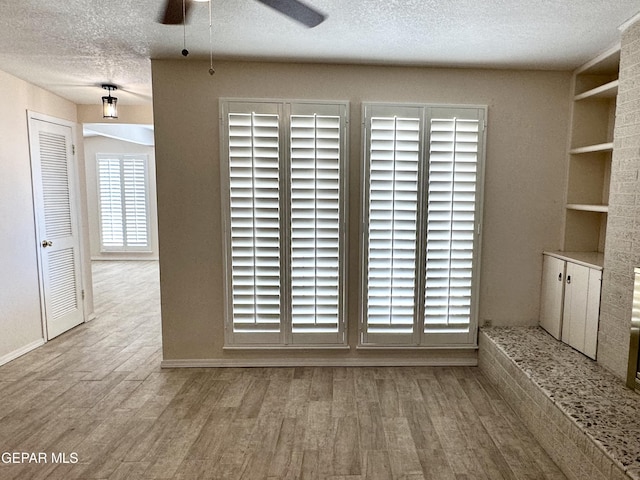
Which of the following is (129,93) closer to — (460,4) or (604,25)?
(460,4)

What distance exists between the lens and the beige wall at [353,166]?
121 inches

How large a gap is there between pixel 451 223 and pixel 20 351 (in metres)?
4.06

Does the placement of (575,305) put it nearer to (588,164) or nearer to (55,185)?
(588,164)

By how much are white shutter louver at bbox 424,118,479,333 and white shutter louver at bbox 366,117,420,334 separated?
0.14 meters

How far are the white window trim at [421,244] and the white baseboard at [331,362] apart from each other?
139mm

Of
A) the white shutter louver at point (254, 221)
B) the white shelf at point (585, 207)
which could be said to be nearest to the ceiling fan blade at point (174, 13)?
the white shutter louver at point (254, 221)

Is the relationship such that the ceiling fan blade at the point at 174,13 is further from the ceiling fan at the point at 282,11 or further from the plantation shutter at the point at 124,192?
the plantation shutter at the point at 124,192

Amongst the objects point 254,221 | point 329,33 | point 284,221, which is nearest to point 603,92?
point 329,33

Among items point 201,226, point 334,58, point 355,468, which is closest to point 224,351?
point 201,226

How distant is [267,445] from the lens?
2.31m

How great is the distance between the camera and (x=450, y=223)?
319 centimetres

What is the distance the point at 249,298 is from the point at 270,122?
1454 millimetres

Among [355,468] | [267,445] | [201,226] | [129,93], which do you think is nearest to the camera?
[355,468]

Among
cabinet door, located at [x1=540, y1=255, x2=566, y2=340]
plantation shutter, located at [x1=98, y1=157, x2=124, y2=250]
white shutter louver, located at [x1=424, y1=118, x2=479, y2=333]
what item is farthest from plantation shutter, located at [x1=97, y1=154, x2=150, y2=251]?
cabinet door, located at [x1=540, y1=255, x2=566, y2=340]
